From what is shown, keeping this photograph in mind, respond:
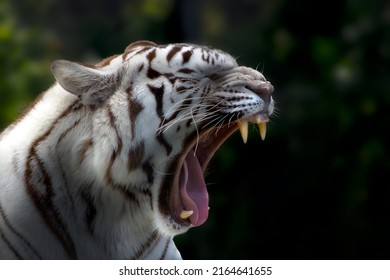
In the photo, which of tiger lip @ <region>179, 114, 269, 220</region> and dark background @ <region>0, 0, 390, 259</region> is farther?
dark background @ <region>0, 0, 390, 259</region>

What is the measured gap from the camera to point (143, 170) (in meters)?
3.30

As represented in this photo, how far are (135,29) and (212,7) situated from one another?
1369 mm

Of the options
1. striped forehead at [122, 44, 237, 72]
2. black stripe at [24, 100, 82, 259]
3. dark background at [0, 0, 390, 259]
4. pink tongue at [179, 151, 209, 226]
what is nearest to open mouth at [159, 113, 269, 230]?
pink tongue at [179, 151, 209, 226]

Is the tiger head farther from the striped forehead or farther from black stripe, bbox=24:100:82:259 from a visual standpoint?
black stripe, bbox=24:100:82:259

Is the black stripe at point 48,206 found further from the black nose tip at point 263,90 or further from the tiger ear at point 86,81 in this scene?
the black nose tip at point 263,90

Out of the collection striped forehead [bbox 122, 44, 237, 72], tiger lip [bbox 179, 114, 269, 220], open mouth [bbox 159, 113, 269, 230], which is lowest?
open mouth [bbox 159, 113, 269, 230]

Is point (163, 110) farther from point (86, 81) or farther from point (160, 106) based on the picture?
Result: point (86, 81)

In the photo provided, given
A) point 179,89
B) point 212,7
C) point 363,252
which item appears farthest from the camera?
point 212,7

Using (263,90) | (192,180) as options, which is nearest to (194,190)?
(192,180)

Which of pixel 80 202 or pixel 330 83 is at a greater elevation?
pixel 80 202

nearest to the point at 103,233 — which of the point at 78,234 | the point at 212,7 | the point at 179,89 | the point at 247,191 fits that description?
the point at 78,234

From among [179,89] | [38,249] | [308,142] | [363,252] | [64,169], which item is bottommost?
[363,252]

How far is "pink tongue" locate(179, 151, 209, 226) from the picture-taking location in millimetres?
3361

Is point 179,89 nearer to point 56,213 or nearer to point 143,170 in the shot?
point 143,170
